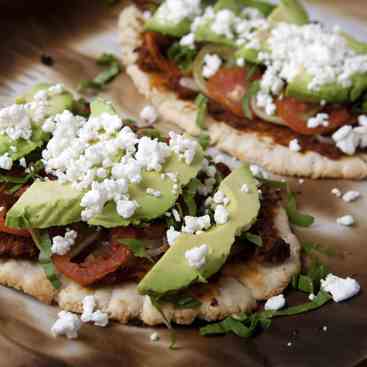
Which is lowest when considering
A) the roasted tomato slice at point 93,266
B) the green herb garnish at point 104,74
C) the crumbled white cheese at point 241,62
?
the green herb garnish at point 104,74

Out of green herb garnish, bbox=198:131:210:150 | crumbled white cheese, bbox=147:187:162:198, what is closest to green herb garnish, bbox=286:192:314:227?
green herb garnish, bbox=198:131:210:150

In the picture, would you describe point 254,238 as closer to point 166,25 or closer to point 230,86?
point 230,86

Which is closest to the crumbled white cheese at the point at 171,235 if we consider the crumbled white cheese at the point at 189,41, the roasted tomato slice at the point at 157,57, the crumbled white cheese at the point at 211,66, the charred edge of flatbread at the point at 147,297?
the charred edge of flatbread at the point at 147,297

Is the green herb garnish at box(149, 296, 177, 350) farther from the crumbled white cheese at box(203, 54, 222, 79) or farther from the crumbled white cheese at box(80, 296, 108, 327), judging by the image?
the crumbled white cheese at box(203, 54, 222, 79)

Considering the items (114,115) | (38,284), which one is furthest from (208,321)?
(114,115)

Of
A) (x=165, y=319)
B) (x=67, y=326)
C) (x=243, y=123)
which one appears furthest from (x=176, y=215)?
(x=243, y=123)

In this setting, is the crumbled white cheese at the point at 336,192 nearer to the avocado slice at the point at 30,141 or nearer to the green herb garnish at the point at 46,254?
the avocado slice at the point at 30,141

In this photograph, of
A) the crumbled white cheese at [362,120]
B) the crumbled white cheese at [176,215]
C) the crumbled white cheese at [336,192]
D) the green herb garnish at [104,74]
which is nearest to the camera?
the crumbled white cheese at [176,215]
